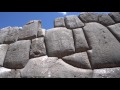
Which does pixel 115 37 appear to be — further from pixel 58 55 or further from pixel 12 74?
pixel 12 74

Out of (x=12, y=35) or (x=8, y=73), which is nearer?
(x=8, y=73)

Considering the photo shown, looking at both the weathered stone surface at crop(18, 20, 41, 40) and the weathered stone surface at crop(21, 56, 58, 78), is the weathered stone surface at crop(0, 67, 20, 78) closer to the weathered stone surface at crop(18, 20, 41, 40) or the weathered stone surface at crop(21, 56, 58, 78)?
the weathered stone surface at crop(21, 56, 58, 78)

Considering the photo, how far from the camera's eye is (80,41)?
7.50ft

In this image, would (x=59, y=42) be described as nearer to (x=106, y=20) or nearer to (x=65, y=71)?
(x=65, y=71)

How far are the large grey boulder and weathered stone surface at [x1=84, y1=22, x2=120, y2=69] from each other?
1.16 m

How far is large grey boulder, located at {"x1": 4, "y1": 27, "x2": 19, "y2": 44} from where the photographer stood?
271cm

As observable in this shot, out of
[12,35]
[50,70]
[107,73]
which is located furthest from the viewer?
[12,35]

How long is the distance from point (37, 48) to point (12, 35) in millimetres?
652

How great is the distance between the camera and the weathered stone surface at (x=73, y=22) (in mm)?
2533

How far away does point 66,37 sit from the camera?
7.79 ft

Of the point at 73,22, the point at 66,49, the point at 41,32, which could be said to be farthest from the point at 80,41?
the point at 41,32

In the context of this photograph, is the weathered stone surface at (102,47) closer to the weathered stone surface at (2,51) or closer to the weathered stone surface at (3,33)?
the weathered stone surface at (2,51)

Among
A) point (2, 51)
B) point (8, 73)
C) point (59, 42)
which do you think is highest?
point (59, 42)
